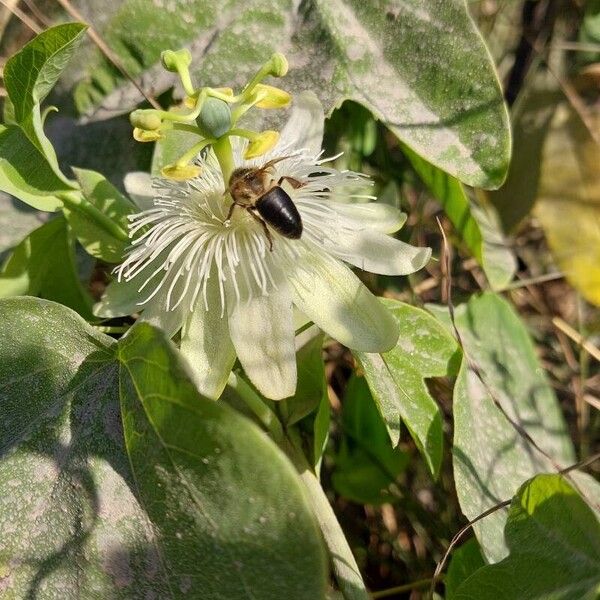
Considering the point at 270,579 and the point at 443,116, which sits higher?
the point at 443,116

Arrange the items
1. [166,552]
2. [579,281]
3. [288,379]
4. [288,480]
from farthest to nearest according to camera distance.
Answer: [579,281] < [288,379] < [166,552] < [288,480]

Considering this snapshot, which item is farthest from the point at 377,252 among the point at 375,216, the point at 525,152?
the point at 525,152

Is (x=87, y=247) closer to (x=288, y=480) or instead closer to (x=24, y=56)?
(x=24, y=56)

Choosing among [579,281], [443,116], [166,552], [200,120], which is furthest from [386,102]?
[166,552]

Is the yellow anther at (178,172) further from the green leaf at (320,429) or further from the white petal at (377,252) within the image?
the green leaf at (320,429)

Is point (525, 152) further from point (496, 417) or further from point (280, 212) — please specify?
point (280, 212)

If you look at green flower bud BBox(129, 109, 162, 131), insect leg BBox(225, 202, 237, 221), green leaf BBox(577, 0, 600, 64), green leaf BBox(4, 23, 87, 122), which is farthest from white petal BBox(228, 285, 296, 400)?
green leaf BBox(577, 0, 600, 64)

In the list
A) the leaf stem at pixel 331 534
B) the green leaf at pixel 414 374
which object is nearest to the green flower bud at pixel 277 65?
the green leaf at pixel 414 374
